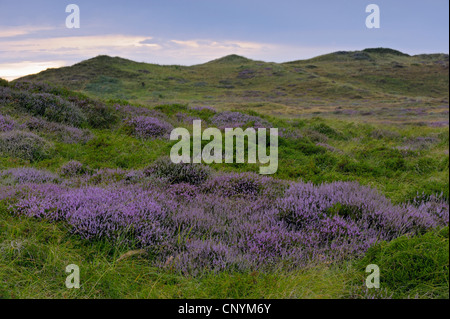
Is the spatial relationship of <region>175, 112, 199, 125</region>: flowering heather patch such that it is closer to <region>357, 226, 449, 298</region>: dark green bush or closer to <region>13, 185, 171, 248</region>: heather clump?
<region>13, 185, 171, 248</region>: heather clump

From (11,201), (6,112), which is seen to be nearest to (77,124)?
(6,112)

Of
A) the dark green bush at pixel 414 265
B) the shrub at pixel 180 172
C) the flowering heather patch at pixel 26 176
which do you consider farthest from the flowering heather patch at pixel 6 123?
the dark green bush at pixel 414 265

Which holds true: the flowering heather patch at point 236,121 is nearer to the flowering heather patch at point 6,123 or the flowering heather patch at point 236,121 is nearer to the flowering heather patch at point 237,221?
the flowering heather patch at point 6,123

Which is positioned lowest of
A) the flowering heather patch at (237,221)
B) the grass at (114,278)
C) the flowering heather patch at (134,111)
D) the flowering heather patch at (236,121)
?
the grass at (114,278)

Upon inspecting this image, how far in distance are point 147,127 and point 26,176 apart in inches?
244

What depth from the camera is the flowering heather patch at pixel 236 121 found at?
46.4ft

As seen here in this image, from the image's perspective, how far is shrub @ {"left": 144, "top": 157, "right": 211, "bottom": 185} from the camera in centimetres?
671

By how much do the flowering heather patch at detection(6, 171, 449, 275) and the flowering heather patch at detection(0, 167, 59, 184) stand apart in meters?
0.86

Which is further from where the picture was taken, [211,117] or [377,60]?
[377,60]
